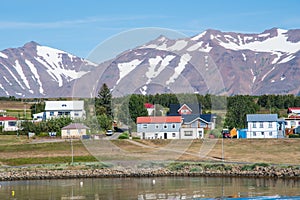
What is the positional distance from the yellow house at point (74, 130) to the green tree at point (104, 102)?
147 inches

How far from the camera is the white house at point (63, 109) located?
10688cm

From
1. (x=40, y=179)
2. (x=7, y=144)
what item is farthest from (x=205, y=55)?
(x=7, y=144)

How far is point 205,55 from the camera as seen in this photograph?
52.1 m

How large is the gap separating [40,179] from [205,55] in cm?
1701

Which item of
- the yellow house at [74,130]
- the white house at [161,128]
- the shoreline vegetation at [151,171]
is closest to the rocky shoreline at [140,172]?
the shoreline vegetation at [151,171]

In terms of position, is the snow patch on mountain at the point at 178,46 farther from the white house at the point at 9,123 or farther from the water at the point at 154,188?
the white house at the point at 9,123

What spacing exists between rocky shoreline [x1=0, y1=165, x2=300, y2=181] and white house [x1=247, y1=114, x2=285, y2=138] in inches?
1021

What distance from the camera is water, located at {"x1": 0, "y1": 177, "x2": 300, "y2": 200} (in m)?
42.6

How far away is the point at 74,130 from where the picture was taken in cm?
8294

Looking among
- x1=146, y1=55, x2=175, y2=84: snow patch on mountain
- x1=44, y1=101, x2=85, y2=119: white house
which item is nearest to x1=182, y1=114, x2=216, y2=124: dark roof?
x1=44, y1=101, x2=85, y2=119: white house

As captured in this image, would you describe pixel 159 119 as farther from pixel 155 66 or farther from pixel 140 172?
pixel 155 66

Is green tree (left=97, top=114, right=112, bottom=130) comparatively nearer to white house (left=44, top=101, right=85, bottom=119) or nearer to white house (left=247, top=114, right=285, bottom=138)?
white house (left=247, top=114, right=285, bottom=138)

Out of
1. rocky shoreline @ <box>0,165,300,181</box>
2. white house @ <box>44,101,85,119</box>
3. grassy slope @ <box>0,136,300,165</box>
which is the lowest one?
rocky shoreline @ <box>0,165,300,181</box>

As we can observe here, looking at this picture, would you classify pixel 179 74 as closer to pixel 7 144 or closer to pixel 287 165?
pixel 287 165
